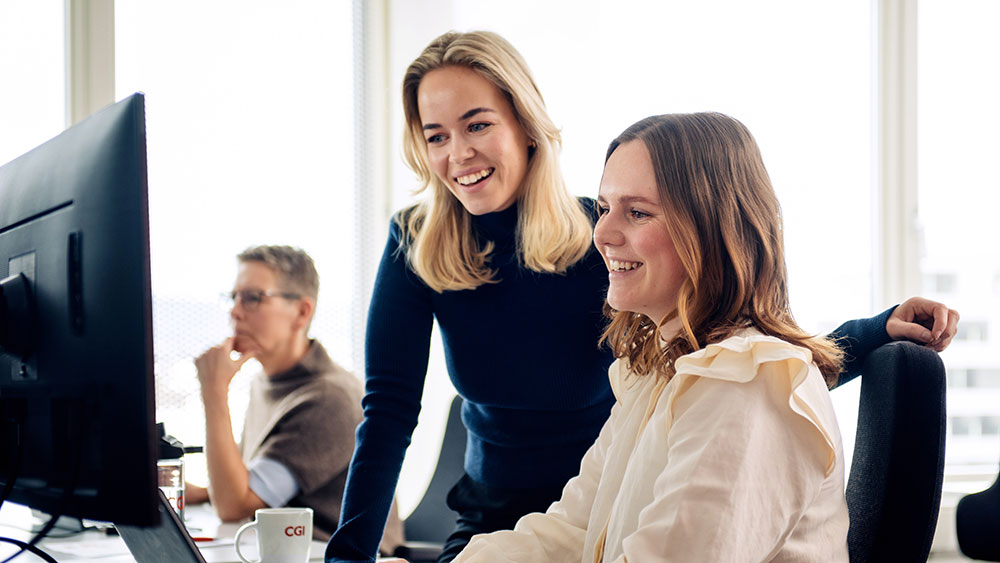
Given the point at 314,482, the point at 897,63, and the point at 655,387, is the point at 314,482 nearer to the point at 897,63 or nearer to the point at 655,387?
the point at 655,387

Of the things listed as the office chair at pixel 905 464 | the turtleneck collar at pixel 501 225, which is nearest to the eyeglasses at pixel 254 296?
the turtleneck collar at pixel 501 225

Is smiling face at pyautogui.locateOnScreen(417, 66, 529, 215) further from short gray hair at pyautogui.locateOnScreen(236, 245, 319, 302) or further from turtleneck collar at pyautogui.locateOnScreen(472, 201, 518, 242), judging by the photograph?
short gray hair at pyautogui.locateOnScreen(236, 245, 319, 302)

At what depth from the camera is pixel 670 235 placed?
110 centimetres

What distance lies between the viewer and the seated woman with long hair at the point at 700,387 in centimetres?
88

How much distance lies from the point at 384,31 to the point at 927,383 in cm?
246

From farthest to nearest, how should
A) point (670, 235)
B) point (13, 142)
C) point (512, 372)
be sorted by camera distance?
1. point (13, 142)
2. point (512, 372)
3. point (670, 235)

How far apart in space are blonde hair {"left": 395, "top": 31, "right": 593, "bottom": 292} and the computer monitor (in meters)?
0.77

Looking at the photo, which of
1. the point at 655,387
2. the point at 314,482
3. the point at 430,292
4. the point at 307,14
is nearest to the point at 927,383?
the point at 655,387

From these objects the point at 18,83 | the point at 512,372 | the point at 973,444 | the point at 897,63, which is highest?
the point at 897,63

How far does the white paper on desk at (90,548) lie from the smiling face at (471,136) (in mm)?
813

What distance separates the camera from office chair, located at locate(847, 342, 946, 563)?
3.09ft

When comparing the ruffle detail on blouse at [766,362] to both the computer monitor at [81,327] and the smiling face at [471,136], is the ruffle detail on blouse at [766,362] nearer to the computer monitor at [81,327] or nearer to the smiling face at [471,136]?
the computer monitor at [81,327]

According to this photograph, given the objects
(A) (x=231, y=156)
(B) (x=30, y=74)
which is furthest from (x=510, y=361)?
(B) (x=30, y=74)

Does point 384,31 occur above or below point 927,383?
above
